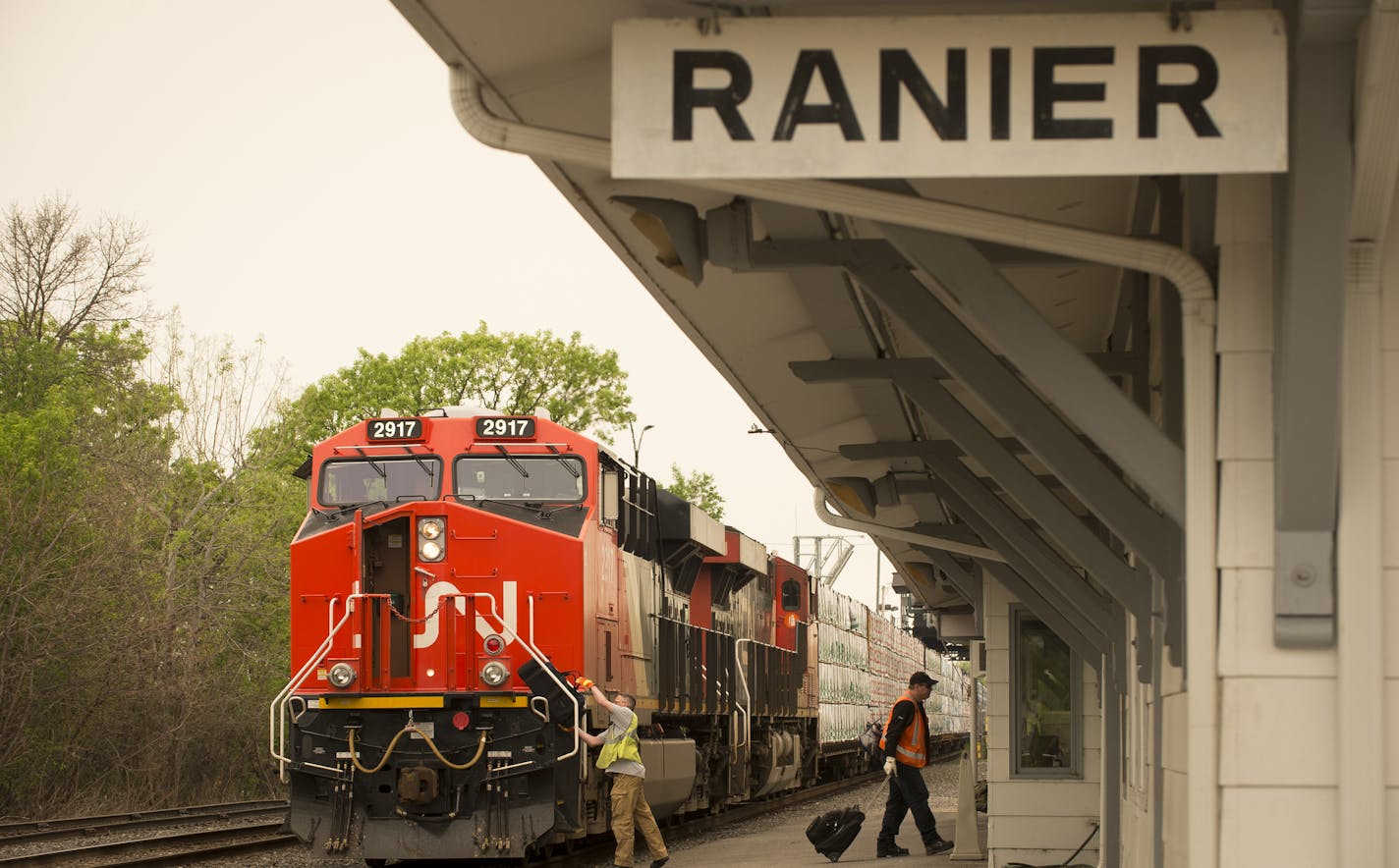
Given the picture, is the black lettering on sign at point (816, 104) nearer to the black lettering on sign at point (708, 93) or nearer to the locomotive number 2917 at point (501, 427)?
the black lettering on sign at point (708, 93)

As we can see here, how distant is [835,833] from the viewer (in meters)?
13.8

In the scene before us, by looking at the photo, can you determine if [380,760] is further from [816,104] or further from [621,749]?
[816,104]

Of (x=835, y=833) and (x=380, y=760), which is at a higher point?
(x=380, y=760)

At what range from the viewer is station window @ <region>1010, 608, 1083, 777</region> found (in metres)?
13.2

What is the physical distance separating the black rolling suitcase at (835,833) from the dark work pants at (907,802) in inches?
29.1

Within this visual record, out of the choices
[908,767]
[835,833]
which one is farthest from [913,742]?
[835,833]

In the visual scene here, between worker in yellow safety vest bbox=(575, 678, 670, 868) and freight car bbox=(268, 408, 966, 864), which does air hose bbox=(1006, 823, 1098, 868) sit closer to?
worker in yellow safety vest bbox=(575, 678, 670, 868)

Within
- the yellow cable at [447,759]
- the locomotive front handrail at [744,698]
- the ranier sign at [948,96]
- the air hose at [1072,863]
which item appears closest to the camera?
the ranier sign at [948,96]

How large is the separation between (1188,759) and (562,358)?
137 ft

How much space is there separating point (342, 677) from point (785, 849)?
502 centimetres

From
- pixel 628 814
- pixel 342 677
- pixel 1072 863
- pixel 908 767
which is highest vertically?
pixel 342 677

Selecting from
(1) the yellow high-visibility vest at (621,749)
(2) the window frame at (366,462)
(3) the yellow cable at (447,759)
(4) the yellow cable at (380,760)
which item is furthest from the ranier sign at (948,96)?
(2) the window frame at (366,462)

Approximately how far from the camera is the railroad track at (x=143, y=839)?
46.6 ft

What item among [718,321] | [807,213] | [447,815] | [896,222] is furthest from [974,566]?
[896,222]
